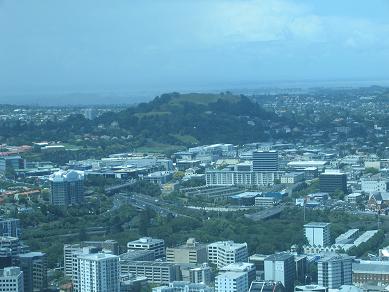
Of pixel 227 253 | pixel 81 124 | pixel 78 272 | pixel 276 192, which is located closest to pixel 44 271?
pixel 78 272

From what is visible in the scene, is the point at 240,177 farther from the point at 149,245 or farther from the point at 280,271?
the point at 280,271

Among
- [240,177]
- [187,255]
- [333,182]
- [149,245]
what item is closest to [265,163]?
[240,177]

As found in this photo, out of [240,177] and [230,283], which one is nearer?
[230,283]

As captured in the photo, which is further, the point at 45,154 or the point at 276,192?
the point at 45,154

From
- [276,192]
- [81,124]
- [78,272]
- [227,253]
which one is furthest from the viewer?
[81,124]

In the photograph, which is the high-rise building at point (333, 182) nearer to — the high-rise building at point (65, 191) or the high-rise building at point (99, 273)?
the high-rise building at point (65, 191)

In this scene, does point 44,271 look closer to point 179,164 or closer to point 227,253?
point 227,253

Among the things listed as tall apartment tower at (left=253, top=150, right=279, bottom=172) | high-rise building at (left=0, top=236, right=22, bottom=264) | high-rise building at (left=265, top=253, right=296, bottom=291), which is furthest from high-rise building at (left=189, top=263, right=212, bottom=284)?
tall apartment tower at (left=253, top=150, right=279, bottom=172)
